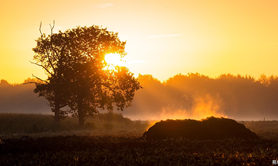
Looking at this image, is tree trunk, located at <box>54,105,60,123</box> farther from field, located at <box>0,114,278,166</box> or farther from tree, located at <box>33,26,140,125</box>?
field, located at <box>0,114,278,166</box>

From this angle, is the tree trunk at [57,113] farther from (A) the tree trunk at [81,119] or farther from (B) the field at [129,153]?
(B) the field at [129,153]

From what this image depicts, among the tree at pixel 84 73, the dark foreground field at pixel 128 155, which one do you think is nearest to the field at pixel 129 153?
the dark foreground field at pixel 128 155

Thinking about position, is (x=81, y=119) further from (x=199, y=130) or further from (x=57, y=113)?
(x=199, y=130)

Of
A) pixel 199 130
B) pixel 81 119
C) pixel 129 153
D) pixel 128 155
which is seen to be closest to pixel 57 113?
pixel 81 119

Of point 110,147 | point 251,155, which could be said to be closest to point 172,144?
point 110,147

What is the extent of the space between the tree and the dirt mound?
16.9m

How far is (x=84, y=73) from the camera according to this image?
169 ft

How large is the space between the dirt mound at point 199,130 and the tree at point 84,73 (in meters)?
16.9

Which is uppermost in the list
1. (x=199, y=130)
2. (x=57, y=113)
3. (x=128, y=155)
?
(x=57, y=113)

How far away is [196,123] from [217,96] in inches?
6389

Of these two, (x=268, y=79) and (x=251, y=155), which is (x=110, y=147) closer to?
(x=251, y=155)

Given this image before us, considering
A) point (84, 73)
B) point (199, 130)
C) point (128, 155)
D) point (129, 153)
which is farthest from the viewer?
point (84, 73)

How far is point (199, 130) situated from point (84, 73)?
69.0 feet

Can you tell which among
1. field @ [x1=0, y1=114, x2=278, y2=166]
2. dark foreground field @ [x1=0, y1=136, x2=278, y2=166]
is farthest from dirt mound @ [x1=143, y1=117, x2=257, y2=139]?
A: dark foreground field @ [x1=0, y1=136, x2=278, y2=166]
